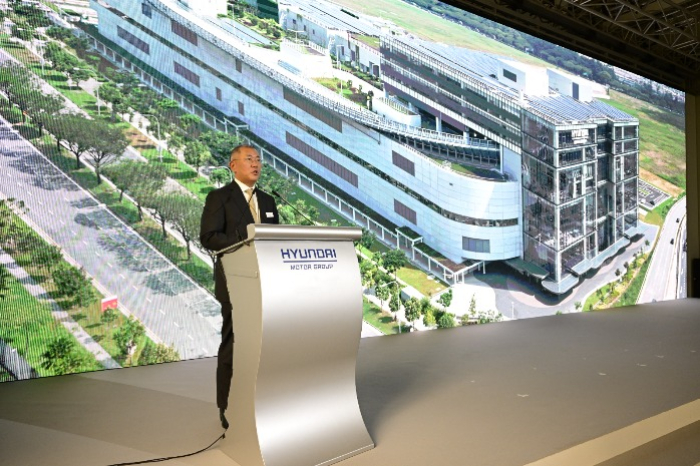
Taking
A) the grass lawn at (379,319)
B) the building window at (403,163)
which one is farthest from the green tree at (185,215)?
the building window at (403,163)

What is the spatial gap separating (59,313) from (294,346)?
3.34 meters

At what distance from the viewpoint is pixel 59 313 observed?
5.01m

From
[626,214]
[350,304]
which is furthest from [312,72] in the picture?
[626,214]

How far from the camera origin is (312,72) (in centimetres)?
702

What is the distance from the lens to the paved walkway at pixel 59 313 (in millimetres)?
4871

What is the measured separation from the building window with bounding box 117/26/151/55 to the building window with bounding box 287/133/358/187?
1.63 metres

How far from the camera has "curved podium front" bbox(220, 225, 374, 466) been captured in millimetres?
2322

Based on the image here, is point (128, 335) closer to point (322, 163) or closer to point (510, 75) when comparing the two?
point (322, 163)

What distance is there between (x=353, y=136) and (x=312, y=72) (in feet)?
2.70

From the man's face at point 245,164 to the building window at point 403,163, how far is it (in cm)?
468

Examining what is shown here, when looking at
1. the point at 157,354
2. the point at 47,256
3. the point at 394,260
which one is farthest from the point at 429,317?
the point at 47,256

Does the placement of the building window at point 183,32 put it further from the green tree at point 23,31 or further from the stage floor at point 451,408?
the stage floor at point 451,408

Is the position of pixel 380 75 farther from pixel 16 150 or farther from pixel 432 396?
pixel 432 396

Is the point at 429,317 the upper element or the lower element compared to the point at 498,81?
lower
